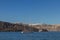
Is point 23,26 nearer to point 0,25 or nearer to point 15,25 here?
point 15,25

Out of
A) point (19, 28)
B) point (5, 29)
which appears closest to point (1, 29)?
point (5, 29)

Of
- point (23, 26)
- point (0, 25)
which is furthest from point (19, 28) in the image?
point (0, 25)

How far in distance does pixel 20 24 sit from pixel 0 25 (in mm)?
16690

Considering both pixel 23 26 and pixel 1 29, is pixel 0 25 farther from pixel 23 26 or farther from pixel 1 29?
pixel 23 26

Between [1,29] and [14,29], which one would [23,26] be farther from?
[1,29]

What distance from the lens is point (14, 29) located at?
150 meters

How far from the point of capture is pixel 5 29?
150500 mm

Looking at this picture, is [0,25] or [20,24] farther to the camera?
[20,24]

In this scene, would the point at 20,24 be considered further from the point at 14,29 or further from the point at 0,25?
the point at 0,25

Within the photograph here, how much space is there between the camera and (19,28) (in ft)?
481

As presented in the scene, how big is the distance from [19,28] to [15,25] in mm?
6373

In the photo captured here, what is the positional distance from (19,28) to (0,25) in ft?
44.6

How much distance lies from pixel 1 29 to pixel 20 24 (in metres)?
14.6

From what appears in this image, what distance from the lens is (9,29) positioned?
14950cm
